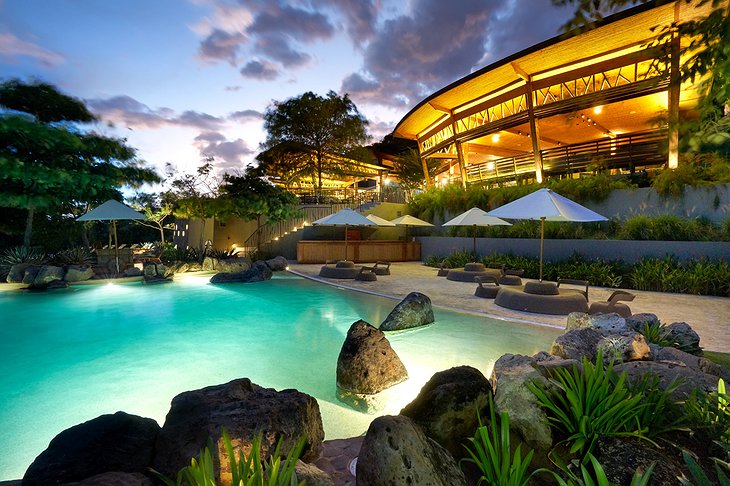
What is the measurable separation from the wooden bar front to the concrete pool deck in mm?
5757

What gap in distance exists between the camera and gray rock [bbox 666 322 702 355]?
4441 millimetres

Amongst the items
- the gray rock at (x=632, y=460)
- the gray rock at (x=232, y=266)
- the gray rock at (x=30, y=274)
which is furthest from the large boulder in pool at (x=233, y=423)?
the gray rock at (x=30, y=274)

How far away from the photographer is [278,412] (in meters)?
2.48

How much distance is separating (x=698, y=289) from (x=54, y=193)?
24812mm

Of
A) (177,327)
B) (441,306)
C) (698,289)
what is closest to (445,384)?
(441,306)

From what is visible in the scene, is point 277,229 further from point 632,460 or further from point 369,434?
point 632,460

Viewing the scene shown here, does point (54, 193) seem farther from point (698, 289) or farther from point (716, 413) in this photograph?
point (698, 289)

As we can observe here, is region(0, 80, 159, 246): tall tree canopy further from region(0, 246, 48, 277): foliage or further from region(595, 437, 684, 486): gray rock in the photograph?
region(595, 437, 684, 486): gray rock

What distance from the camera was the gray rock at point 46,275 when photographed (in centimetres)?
1279

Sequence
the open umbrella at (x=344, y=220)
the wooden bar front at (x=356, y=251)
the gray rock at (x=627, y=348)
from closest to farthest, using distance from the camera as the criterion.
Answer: the gray rock at (x=627, y=348) < the open umbrella at (x=344, y=220) < the wooden bar front at (x=356, y=251)

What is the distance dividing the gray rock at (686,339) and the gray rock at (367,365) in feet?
12.5

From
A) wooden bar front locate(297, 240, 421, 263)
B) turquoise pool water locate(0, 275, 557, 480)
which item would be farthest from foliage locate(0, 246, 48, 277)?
wooden bar front locate(297, 240, 421, 263)

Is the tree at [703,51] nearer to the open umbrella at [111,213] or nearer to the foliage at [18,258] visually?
the open umbrella at [111,213]

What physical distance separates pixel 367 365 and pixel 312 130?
28418 millimetres
